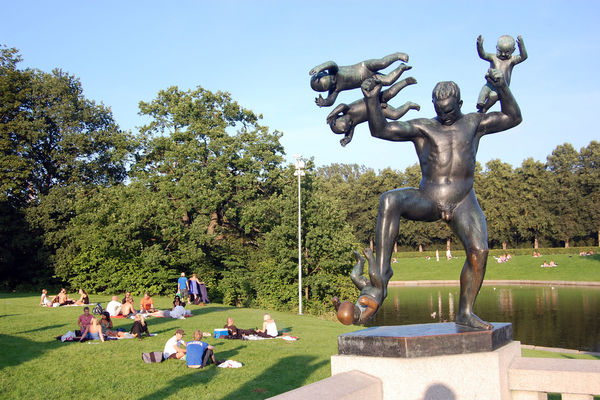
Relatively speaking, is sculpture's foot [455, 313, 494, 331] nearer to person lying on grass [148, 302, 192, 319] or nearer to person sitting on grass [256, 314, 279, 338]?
person sitting on grass [256, 314, 279, 338]

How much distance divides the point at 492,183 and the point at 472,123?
63.9 metres

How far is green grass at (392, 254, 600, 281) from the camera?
4953cm

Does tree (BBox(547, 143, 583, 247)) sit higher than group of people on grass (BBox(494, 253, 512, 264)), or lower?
higher

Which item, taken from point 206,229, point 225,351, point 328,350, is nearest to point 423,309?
point 206,229

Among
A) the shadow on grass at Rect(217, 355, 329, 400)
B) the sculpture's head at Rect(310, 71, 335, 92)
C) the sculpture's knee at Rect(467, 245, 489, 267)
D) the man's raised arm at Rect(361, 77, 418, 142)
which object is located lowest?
the shadow on grass at Rect(217, 355, 329, 400)

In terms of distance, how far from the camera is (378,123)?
4.91 m

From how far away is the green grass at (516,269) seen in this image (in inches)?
1950

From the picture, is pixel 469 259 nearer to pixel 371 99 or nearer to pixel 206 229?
pixel 371 99

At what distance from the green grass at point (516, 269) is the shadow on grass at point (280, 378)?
41.9m

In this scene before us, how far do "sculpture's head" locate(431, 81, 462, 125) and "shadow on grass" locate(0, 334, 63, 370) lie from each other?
11356mm

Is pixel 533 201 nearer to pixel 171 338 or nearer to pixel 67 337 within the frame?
pixel 171 338

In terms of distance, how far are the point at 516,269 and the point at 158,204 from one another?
128ft

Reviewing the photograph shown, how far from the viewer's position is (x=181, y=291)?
2512 centimetres

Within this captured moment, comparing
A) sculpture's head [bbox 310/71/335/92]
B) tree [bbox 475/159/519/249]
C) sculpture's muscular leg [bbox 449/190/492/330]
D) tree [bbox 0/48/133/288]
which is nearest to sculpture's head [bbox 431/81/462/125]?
sculpture's muscular leg [bbox 449/190/492/330]
